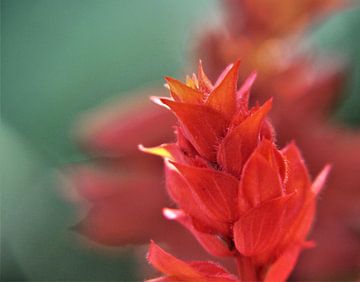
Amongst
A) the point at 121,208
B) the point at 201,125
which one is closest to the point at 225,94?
the point at 201,125

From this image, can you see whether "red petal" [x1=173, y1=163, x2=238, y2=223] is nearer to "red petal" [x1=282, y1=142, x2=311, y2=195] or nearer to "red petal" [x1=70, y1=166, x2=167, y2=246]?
"red petal" [x1=282, y1=142, x2=311, y2=195]

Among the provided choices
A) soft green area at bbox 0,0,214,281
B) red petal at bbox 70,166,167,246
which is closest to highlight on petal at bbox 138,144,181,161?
red petal at bbox 70,166,167,246

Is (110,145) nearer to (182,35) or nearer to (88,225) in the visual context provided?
(88,225)

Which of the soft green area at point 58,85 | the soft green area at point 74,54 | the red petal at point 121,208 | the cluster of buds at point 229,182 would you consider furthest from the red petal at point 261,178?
the soft green area at point 74,54

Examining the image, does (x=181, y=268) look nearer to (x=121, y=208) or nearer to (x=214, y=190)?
(x=214, y=190)

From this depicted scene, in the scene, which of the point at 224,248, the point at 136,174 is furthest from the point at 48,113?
the point at 224,248

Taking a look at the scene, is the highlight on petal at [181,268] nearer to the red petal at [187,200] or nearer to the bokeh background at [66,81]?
the red petal at [187,200]
